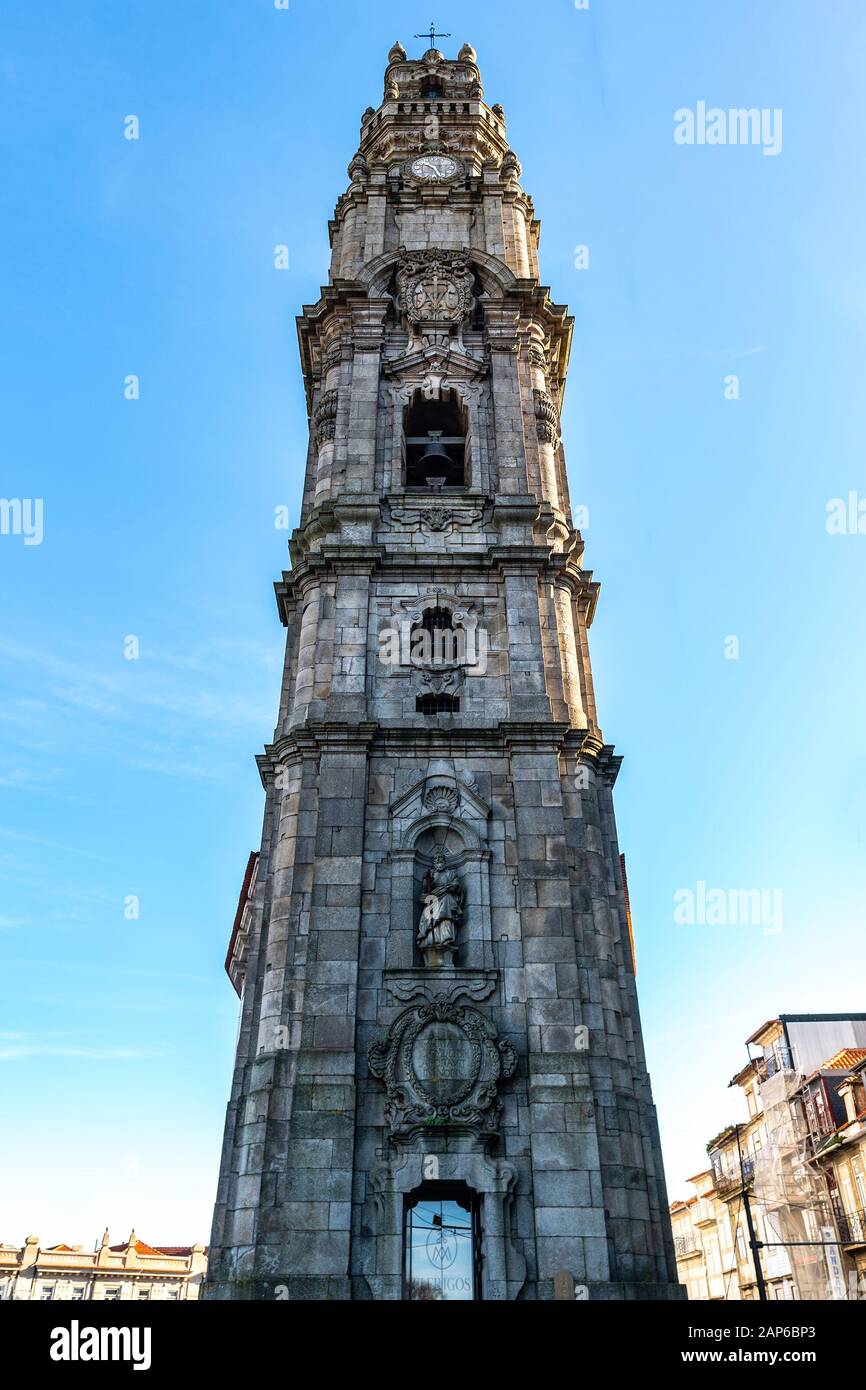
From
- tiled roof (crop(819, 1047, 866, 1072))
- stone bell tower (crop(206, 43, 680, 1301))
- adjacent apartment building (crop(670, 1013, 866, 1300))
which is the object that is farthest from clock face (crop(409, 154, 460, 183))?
tiled roof (crop(819, 1047, 866, 1072))

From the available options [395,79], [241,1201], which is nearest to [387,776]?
[241,1201]

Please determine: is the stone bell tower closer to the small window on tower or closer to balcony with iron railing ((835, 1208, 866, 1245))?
the small window on tower

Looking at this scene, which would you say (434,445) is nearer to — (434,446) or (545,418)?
(434,446)

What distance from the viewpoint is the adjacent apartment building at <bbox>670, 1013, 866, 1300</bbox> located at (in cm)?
4000

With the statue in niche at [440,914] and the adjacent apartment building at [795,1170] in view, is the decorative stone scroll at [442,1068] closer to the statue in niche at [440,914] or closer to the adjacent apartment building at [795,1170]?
the statue in niche at [440,914]

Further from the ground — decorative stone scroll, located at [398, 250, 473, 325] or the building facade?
decorative stone scroll, located at [398, 250, 473, 325]

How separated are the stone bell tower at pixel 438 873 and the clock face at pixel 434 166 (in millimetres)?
5035

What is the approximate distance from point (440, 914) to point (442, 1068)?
2.90 meters

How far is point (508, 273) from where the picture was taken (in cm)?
2986

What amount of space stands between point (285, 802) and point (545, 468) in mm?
11673

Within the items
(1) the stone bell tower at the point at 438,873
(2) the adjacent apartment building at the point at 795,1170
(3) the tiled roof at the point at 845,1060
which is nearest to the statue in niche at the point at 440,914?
(1) the stone bell tower at the point at 438,873

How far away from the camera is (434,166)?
34.3 m

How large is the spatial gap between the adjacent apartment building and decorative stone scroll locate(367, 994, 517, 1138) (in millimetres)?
19767

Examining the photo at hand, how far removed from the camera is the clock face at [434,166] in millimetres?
33844
